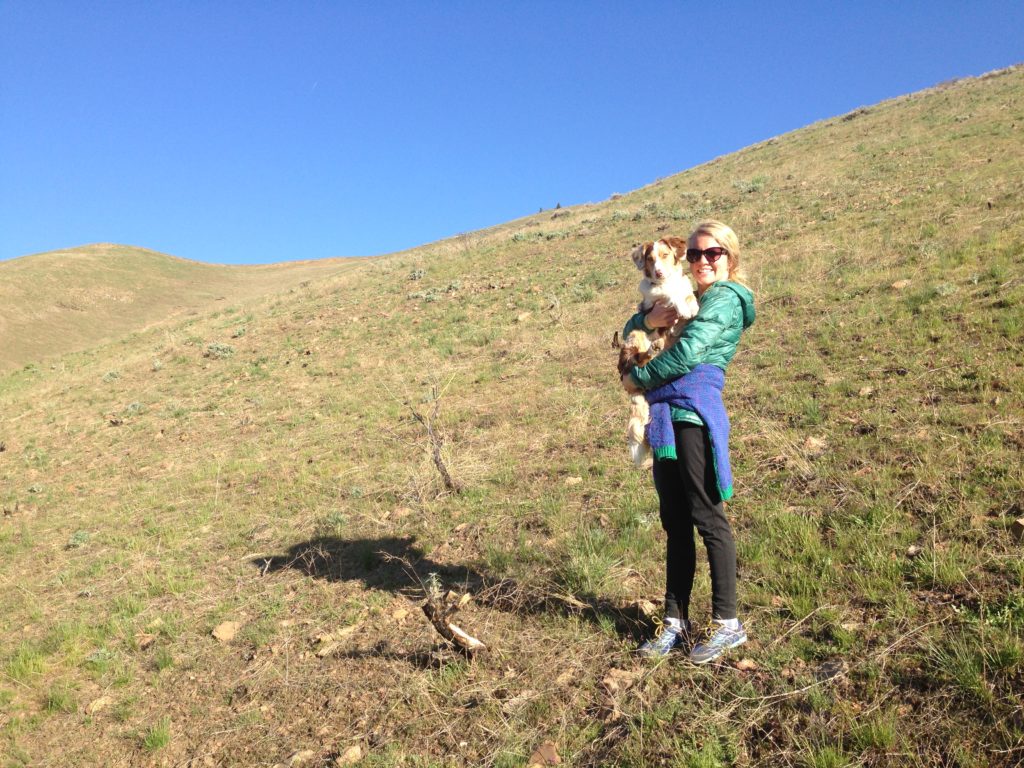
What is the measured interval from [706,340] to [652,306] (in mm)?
478

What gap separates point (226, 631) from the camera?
446cm

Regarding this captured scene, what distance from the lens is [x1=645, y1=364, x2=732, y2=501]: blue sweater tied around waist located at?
2736 millimetres

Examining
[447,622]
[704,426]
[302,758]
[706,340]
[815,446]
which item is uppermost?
[706,340]

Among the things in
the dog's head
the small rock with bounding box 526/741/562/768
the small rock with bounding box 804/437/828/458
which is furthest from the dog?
the small rock with bounding box 804/437/828/458

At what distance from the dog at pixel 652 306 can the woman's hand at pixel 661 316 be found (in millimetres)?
18

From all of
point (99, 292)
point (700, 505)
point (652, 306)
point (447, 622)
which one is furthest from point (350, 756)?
point (99, 292)

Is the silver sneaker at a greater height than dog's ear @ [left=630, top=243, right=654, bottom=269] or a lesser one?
lesser

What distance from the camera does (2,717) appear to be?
3877 mm

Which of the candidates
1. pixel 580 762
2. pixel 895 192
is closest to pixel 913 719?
pixel 580 762

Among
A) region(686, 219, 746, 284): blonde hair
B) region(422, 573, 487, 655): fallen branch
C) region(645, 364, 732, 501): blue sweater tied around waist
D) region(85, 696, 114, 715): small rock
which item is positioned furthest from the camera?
region(85, 696, 114, 715): small rock

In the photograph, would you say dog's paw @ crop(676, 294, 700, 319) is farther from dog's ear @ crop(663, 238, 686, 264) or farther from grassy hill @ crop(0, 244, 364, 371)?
grassy hill @ crop(0, 244, 364, 371)

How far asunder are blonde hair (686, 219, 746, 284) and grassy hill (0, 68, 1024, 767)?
1.73m

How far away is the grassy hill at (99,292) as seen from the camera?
29438 mm

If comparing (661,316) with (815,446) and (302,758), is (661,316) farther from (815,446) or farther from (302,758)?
(302,758)
